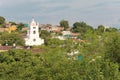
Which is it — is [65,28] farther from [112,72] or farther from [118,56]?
[112,72]

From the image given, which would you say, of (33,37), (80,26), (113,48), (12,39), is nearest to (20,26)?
(80,26)

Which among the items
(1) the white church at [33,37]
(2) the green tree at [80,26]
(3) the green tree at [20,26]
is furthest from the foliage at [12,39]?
(2) the green tree at [80,26]

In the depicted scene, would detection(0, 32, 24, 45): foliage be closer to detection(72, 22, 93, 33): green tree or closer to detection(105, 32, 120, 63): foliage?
detection(72, 22, 93, 33): green tree

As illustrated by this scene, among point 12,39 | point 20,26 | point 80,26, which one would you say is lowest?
point 12,39

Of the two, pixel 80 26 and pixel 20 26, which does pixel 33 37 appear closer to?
pixel 20 26

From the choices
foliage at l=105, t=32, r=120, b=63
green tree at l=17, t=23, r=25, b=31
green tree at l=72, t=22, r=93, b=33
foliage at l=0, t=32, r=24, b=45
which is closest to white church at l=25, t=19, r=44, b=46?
foliage at l=0, t=32, r=24, b=45

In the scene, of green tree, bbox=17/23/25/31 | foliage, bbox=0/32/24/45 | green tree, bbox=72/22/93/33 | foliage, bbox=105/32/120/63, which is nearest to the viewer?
foliage, bbox=105/32/120/63

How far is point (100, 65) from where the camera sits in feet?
71.5

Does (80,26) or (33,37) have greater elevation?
(80,26)

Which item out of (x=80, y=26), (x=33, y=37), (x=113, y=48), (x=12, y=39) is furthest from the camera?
(x=80, y=26)

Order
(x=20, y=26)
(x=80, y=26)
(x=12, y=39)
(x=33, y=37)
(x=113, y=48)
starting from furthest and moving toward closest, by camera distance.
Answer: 1. (x=20, y=26)
2. (x=80, y=26)
3. (x=33, y=37)
4. (x=12, y=39)
5. (x=113, y=48)

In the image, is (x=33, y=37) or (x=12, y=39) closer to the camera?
(x=12, y=39)

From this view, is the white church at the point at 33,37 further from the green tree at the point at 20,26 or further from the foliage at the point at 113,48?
the foliage at the point at 113,48

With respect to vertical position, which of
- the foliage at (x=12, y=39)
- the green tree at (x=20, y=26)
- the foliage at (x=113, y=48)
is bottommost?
the foliage at (x=12, y=39)
